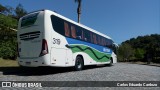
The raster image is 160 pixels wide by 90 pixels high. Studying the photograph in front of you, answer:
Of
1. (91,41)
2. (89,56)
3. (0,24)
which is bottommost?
(89,56)

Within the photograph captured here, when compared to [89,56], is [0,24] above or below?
above

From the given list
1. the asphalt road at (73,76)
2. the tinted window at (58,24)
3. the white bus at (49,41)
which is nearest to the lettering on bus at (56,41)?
the white bus at (49,41)

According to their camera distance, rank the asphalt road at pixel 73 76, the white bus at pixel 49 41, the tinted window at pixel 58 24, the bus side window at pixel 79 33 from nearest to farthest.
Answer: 1. the asphalt road at pixel 73 76
2. the white bus at pixel 49 41
3. the tinted window at pixel 58 24
4. the bus side window at pixel 79 33

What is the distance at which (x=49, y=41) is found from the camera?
12.2 meters

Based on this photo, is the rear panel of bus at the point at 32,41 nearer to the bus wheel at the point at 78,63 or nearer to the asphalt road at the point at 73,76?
the asphalt road at the point at 73,76

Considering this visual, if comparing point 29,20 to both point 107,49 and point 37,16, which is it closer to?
point 37,16

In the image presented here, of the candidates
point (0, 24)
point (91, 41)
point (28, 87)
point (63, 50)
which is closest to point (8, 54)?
point (0, 24)

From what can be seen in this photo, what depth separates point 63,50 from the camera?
44.1 ft

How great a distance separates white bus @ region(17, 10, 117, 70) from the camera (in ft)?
40.0

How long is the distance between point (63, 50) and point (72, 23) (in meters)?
2.37

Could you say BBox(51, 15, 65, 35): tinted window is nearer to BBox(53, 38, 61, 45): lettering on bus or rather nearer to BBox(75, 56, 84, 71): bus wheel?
BBox(53, 38, 61, 45): lettering on bus

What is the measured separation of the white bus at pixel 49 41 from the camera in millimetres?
12188

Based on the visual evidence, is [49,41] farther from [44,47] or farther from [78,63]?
[78,63]

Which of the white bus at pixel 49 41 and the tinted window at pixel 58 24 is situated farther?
the tinted window at pixel 58 24
